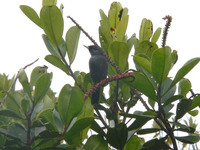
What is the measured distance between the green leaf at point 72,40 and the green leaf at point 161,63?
0.65m

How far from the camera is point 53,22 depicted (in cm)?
199

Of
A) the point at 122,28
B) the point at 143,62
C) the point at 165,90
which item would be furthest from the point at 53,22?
the point at 165,90

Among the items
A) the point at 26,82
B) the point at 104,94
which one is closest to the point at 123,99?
the point at 104,94

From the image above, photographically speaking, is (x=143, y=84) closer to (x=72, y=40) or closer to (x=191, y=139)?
(x=191, y=139)

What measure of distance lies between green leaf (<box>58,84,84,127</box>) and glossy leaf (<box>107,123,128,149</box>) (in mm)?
239

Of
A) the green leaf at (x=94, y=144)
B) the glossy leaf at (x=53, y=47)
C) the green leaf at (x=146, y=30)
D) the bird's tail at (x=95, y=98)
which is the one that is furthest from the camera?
the green leaf at (x=146, y=30)

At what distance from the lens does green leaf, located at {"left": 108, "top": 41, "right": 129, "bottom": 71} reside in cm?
199

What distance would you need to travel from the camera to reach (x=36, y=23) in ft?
6.97

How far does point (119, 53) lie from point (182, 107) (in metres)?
0.54

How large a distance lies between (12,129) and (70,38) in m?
0.80

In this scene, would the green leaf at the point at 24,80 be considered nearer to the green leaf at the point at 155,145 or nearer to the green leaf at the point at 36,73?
the green leaf at the point at 36,73

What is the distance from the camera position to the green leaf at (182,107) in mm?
1861

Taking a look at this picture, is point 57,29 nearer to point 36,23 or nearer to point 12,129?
point 36,23

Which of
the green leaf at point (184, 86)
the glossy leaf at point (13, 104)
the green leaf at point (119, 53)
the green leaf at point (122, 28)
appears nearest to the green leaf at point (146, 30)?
the green leaf at point (122, 28)
